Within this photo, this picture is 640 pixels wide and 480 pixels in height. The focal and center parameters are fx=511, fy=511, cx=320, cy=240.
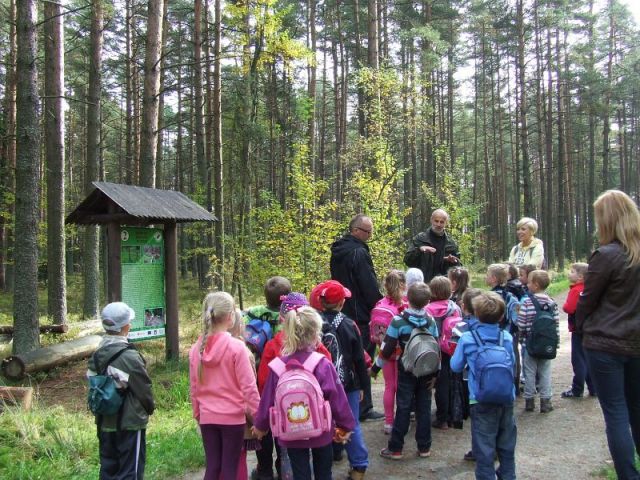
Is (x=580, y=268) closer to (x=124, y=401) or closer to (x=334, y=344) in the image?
(x=334, y=344)

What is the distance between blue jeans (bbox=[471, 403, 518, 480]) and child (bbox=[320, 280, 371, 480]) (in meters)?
0.91

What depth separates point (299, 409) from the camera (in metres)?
3.28

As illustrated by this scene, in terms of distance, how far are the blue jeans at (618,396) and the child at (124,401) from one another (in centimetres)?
313

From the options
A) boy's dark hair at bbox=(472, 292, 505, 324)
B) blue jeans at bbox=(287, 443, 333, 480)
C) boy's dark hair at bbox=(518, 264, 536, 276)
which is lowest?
blue jeans at bbox=(287, 443, 333, 480)

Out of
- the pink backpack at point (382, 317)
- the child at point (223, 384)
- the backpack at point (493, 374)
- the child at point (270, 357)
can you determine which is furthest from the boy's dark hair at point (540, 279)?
the child at point (223, 384)

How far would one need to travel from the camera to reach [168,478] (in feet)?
14.7

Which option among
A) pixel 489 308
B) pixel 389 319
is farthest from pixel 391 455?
pixel 489 308

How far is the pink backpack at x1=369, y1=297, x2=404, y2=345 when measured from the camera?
5.34 m

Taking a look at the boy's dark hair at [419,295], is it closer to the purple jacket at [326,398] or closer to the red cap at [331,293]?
the red cap at [331,293]

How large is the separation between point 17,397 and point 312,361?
4455 mm

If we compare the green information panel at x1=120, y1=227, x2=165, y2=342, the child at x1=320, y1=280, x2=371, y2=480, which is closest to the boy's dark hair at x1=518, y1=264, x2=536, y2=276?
the child at x1=320, y1=280, x2=371, y2=480

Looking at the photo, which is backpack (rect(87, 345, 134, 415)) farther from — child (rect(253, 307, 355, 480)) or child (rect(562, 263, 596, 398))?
child (rect(562, 263, 596, 398))

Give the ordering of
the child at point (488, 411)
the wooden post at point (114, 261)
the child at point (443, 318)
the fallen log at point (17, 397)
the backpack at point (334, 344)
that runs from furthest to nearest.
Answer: the wooden post at point (114, 261)
the fallen log at point (17, 397)
the child at point (443, 318)
the backpack at point (334, 344)
the child at point (488, 411)

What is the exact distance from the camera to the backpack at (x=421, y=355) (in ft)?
14.6
